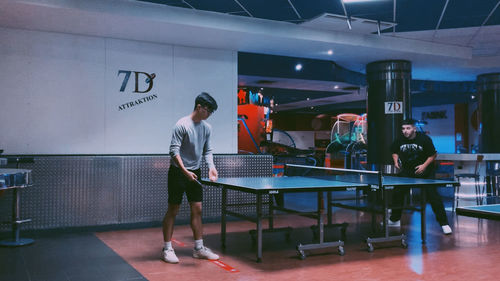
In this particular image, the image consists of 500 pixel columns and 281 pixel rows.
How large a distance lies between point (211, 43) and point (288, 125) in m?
16.8

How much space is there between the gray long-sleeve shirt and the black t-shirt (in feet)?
10.2

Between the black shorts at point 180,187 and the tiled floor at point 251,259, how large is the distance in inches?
27.1

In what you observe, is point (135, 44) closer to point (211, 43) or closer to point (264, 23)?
point (211, 43)

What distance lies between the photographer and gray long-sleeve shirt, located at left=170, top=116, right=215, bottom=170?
4.59 metres

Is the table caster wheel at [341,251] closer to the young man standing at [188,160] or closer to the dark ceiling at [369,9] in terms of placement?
the young man standing at [188,160]

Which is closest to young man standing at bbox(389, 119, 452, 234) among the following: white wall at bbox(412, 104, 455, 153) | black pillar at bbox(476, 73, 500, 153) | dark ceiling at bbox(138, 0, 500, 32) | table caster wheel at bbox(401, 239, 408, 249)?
table caster wheel at bbox(401, 239, 408, 249)

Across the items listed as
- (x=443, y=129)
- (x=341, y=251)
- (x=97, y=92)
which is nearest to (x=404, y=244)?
(x=341, y=251)

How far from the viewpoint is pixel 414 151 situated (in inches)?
250

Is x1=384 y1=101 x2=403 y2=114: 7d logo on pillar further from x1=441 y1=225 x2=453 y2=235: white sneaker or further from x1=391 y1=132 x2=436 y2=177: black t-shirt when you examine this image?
x1=441 y1=225 x2=453 y2=235: white sneaker

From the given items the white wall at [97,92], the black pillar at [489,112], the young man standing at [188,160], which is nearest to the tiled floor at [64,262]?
the young man standing at [188,160]

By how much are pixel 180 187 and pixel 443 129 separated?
18489mm

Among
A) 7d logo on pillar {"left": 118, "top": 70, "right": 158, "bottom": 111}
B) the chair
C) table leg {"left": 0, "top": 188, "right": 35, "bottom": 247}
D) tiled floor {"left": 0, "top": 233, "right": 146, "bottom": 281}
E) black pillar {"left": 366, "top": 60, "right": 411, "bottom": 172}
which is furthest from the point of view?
black pillar {"left": 366, "top": 60, "right": 411, "bottom": 172}

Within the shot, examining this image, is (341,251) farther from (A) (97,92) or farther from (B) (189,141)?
(A) (97,92)

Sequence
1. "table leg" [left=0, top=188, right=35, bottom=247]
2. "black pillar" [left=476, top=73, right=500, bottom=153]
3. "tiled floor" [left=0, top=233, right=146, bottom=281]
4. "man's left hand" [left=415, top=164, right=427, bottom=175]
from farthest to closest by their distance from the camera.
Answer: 1. "black pillar" [left=476, top=73, right=500, bottom=153]
2. "man's left hand" [left=415, top=164, right=427, bottom=175]
3. "table leg" [left=0, top=188, right=35, bottom=247]
4. "tiled floor" [left=0, top=233, right=146, bottom=281]
